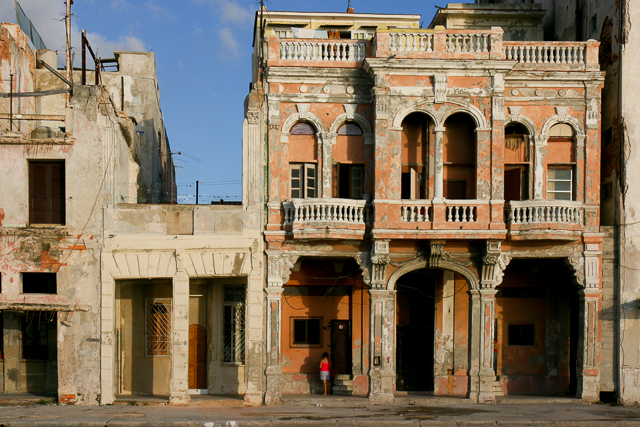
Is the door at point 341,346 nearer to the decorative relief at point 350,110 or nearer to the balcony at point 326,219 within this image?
the balcony at point 326,219

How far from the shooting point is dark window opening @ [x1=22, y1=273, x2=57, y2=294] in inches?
775

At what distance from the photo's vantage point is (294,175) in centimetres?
2048

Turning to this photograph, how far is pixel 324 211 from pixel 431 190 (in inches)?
139

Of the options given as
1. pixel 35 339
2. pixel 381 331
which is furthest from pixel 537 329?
pixel 35 339

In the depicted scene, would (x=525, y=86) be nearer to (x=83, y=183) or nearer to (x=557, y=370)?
(x=557, y=370)

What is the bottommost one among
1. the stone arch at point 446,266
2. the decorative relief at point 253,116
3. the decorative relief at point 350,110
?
the stone arch at point 446,266

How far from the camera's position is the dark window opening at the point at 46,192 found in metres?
19.4

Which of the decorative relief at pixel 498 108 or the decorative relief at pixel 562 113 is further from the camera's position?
the decorative relief at pixel 562 113

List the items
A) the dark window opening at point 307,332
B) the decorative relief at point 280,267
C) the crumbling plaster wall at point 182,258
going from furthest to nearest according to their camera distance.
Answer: the dark window opening at point 307,332, the decorative relief at point 280,267, the crumbling plaster wall at point 182,258

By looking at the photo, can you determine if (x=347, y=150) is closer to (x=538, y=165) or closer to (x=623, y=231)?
(x=538, y=165)

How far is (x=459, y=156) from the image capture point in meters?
20.7

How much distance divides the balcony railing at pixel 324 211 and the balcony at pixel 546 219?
4383 mm

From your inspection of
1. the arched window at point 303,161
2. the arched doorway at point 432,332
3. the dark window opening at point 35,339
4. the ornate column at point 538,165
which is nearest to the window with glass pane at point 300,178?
the arched window at point 303,161

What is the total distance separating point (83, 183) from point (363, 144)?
8.29 meters
